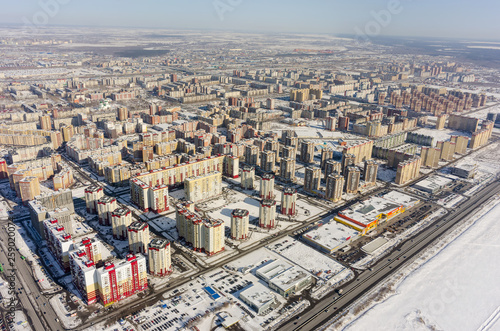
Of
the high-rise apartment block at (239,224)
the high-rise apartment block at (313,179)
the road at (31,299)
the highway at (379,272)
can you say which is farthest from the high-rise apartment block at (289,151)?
the road at (31,299)

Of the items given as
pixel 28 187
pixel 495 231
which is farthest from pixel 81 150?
pixel 495 231

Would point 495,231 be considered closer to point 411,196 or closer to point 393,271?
point 411,196

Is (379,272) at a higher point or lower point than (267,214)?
lower

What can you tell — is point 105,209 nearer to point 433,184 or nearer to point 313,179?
point 313,179

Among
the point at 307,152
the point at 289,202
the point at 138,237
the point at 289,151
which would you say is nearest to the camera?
the point at 138,237

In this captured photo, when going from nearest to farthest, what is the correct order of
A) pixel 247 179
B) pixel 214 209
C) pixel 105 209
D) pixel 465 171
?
pixel 105 209 → pixel 214 209 → pixel 247 179 → pixel 465 171

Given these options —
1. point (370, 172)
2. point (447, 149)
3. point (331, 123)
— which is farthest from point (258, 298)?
point (331, 123)
